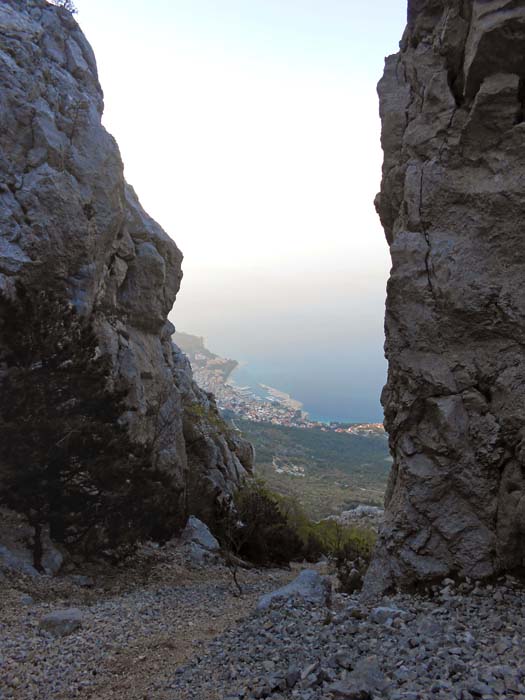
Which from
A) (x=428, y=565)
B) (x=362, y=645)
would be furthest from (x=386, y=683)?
(x=428, y=565)

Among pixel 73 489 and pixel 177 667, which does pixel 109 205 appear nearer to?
pixel 73 489

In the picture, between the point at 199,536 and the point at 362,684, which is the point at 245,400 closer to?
the point at 199,536

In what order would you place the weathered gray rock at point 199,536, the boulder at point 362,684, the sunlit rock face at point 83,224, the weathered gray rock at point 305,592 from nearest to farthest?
the boulder at point 362,684 → the weathered gray rock at point 305,592 → the sunlit rock face at point 83,224 → the weathered gray rock at point 199,536

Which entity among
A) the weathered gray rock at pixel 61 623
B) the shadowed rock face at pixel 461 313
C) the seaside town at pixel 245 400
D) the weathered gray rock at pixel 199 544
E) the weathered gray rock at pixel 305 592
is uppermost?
the shadowed rock face at pixel 461 313

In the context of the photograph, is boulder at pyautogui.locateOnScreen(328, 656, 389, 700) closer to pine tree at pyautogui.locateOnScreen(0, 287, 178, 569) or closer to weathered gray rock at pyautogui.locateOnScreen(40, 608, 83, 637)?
weathered gray rock at pyautogui.locateOnScreen(40, 608, 83, 637)

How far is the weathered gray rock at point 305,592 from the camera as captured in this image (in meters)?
10.3

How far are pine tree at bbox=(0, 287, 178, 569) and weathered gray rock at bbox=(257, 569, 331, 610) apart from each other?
269 inches

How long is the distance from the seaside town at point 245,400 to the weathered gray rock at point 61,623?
55490mm

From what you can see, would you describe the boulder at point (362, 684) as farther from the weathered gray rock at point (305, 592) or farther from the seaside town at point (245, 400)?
the seaside town at point (245, 400)

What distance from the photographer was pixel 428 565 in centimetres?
906

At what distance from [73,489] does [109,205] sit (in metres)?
9.29

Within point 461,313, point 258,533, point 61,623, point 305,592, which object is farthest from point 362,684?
point 258,533

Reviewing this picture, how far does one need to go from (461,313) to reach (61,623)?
406 inches

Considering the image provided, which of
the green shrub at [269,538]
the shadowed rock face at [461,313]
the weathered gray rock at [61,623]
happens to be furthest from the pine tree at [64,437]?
the shadowed rock face at [461,313]
